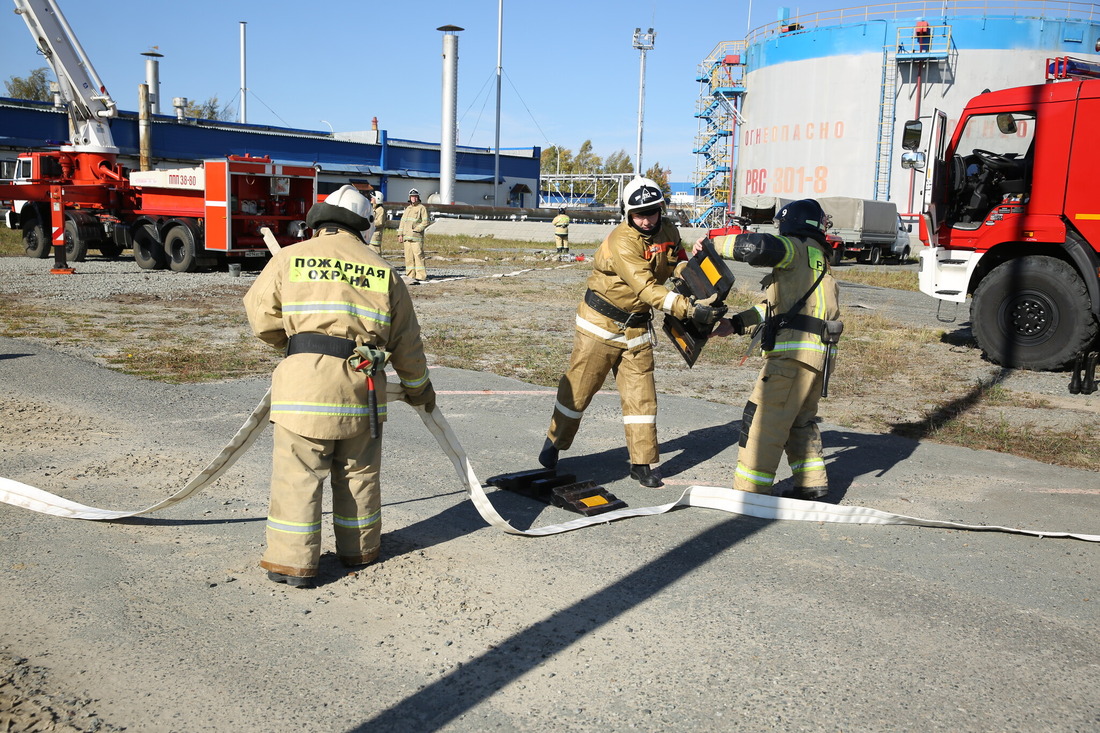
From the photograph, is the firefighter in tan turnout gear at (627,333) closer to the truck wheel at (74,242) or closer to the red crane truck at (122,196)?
the red crane truck at (122,196)

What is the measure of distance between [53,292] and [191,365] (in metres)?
7.71

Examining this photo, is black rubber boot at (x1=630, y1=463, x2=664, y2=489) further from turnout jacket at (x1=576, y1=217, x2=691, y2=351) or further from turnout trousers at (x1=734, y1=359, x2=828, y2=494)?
turnout jacket at (x1=576, y1=217, x2=691, y2=351)

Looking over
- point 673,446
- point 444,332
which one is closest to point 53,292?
point 444,332

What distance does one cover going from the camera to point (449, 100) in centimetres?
4622

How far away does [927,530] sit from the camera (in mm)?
5156

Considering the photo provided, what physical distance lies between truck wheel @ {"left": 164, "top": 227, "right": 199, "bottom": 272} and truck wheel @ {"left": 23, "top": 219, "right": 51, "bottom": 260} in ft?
15.2

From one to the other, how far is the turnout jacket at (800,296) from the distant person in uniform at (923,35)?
38.8 metres

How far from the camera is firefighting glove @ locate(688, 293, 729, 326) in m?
5.26

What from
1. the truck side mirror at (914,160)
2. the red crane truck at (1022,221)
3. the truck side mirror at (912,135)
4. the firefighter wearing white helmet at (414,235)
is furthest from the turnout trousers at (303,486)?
the firefighter wearing white helmet at (414,235)

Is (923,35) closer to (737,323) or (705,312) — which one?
(737,323)

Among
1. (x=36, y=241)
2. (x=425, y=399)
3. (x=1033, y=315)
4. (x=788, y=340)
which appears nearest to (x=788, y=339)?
(x=788, y=340)

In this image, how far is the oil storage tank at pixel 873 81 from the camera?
3834cm

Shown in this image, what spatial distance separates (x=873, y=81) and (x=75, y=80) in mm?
32164

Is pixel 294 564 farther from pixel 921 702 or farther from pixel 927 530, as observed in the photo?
pixel 927 530
